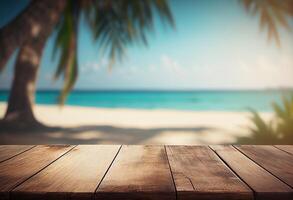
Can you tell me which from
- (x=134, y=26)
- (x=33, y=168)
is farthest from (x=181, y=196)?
(x=134, y=26)

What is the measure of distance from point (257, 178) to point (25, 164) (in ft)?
1.81

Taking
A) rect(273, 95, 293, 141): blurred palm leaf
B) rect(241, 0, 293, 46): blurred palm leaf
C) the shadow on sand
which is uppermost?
rect(241, 0, 293, 46): blurred palm leaf

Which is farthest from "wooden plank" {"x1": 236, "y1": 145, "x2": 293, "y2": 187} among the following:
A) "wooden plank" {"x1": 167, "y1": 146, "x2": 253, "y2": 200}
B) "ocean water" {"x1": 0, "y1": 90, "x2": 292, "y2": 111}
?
"ocean water" {"x1": 0, "y1": 90, "x2": 292, "y2": 111}

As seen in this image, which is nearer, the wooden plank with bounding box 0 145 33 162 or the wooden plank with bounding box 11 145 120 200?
the wooden plank with bounding box 11 145 120 200

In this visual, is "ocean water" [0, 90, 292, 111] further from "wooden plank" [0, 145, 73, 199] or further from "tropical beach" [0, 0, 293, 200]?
"wooden plank" [0, 145, 73, 199]

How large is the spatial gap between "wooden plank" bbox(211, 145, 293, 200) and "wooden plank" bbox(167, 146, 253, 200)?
2cm

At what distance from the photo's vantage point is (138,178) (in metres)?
0.69

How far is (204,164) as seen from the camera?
32.7 inches

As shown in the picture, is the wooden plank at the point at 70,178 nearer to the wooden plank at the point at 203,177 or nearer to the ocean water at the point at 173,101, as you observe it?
the wooden plank at the point at 203,177

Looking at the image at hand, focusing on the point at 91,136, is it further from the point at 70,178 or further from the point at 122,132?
the point at 70,178

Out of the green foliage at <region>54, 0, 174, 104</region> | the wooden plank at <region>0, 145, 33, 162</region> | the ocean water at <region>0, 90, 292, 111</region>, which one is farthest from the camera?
the ocean water at <region>0, 90, 292, 111</region>

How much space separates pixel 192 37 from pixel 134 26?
850 cm

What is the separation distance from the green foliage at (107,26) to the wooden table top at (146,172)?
10.6ft

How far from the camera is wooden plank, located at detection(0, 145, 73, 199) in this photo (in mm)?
659
